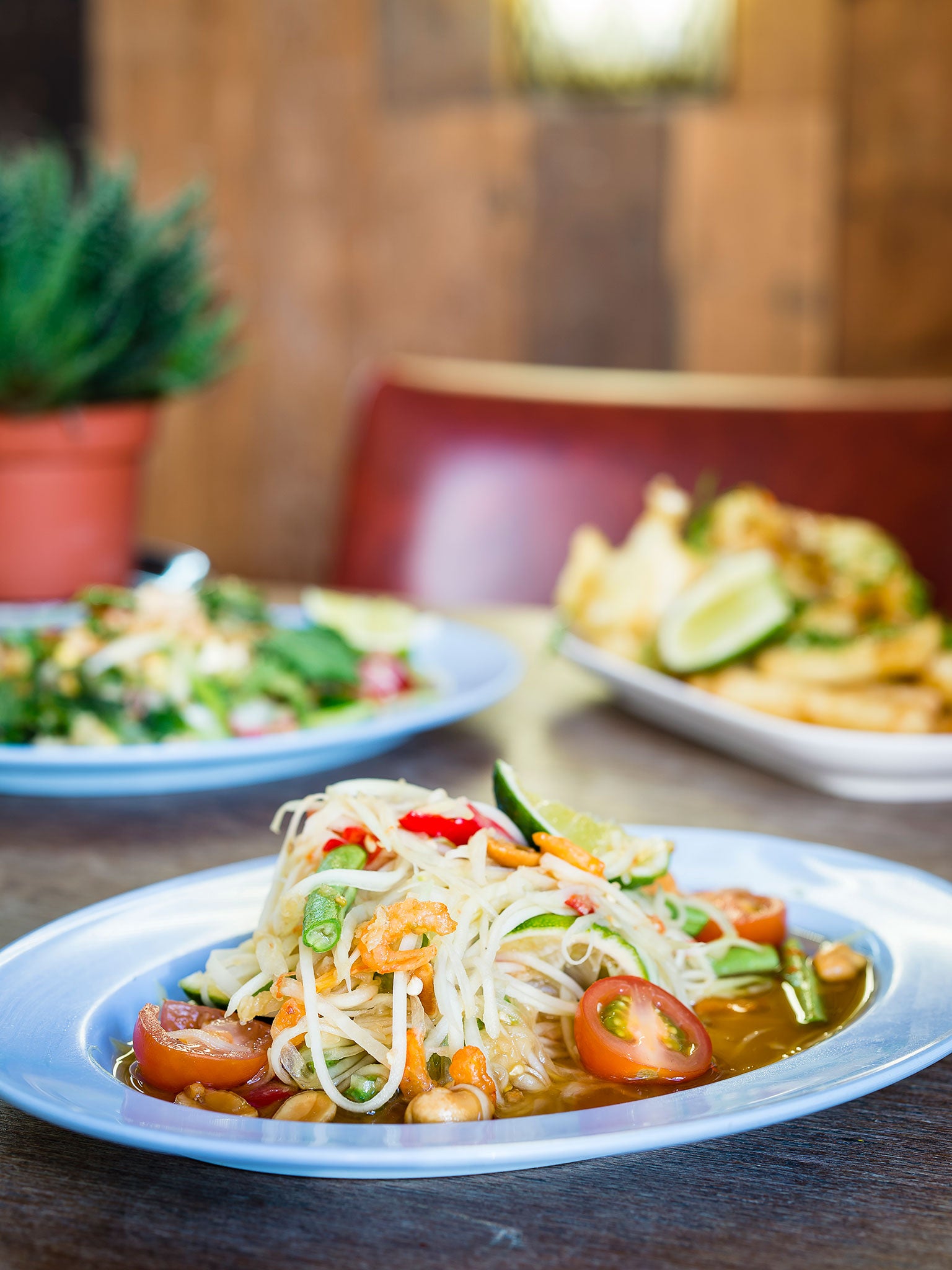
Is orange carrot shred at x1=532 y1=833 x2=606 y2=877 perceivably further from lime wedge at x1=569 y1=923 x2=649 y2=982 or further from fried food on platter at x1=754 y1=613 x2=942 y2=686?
fried food on platter at x1=754 y1=613 x2=942 y2=686

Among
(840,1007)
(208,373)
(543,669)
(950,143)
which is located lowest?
(543,669)

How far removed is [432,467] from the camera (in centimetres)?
255

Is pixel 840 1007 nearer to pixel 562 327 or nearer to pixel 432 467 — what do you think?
pixel 432 467

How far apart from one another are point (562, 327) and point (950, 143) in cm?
120

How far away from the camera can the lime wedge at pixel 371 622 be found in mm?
1525

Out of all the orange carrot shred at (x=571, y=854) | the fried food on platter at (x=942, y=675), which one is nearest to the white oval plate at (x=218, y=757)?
the fried food on platter at (x=942, y=675)

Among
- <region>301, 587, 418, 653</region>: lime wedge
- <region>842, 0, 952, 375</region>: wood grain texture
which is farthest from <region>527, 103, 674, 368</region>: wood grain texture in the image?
<region>301, 587, 418, 653</region>: lime wedge

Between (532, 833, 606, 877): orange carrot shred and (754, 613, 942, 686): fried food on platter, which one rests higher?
(532, 833, 606, 877): orange carrot shred

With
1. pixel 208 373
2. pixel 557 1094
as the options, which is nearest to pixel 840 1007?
pixel 557 1094

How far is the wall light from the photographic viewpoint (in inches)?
162

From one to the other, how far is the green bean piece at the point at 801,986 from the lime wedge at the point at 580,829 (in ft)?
0.28

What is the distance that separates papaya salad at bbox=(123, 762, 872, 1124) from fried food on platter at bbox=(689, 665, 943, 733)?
45 cm

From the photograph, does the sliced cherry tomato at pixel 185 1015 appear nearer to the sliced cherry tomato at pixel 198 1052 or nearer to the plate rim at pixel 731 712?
the sliced cherry tomato at pixel 198 1052

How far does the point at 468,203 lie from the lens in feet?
14.7
